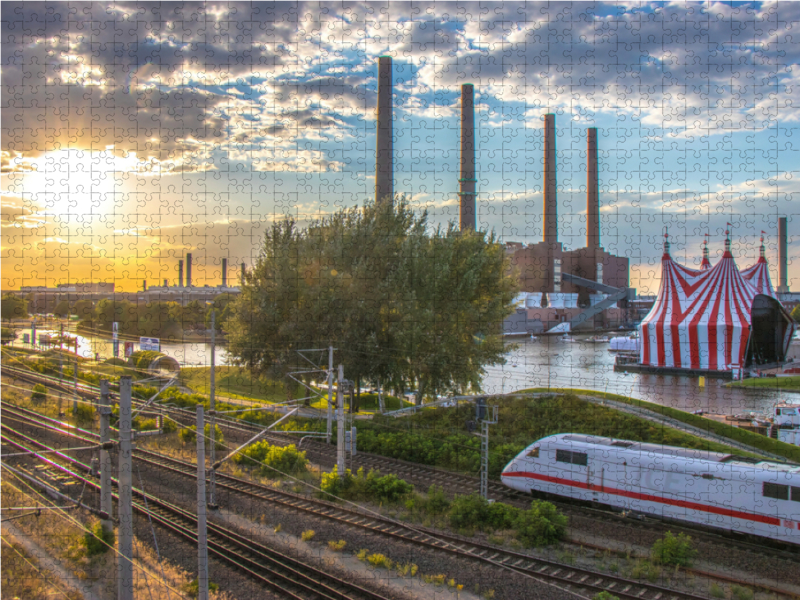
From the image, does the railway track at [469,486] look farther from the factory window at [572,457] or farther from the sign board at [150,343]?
the sign board at [150,343]

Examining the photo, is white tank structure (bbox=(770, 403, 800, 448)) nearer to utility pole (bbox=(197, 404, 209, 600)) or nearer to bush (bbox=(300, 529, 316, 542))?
bush (bbox=(300, 529, 316, 542))

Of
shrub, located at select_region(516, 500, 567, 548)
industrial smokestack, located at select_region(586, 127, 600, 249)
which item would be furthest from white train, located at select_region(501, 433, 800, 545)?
industrial smokestack, located at select_region(586, 127, 600, 249)

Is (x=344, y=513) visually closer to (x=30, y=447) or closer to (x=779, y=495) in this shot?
(x=779, y=495)

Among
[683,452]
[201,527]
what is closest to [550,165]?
[683,452]

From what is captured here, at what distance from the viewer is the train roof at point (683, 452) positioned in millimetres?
7449

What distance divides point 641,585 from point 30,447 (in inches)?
521

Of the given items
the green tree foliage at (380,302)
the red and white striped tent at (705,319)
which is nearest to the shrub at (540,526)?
the green tree foliage at (380,302)

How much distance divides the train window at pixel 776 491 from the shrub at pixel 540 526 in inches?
102

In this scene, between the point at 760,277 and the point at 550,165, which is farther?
the point at 550,165

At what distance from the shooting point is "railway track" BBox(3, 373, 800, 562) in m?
7.61

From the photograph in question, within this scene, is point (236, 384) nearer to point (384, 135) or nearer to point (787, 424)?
point (384, 135)

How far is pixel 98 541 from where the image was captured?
7.46 m

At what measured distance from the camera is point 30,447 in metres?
12.9

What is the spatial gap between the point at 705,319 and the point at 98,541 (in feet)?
72.4
